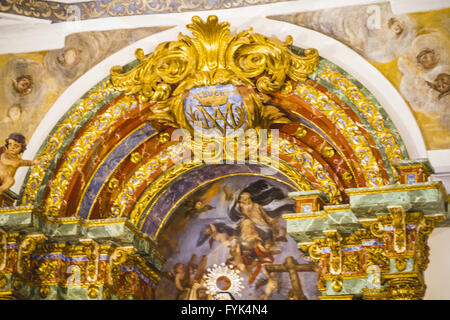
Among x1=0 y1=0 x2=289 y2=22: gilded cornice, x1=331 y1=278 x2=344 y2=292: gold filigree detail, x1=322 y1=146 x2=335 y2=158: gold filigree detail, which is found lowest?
x1=331 y1=278 x2=344 y2=292: gold filigree detail

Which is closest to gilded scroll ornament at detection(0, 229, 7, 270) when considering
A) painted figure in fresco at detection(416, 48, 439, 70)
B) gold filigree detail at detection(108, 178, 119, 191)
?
gold filigree detail at detection(108, 178, 119, 191)

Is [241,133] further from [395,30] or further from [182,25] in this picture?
[395,30]

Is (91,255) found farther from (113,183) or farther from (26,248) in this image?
(113,183)

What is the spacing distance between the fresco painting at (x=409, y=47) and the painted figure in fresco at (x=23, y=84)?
375 centimetres

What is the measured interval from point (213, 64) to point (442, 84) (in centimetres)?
298

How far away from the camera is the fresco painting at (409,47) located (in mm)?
11883

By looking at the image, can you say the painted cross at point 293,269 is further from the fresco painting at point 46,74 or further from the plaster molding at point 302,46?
the fresco painting at point 46,74

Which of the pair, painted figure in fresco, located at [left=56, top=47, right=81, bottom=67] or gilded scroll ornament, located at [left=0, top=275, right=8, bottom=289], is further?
painted figure in fresco, located at [left=56, top=47, right=81, bottom=67]

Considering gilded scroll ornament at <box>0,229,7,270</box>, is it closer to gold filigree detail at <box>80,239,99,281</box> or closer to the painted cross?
gold filigree detail at <box>80,239,99,281</box>

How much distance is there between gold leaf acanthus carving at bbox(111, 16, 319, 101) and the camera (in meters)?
12.5

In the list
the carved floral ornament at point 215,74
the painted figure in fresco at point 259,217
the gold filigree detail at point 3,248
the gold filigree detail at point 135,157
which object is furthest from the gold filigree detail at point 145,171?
the gold filigree detail at point 3,248

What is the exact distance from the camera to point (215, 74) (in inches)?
501

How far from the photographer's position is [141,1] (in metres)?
13.3

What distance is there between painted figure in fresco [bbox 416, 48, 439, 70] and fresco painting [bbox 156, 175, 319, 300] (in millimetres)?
3015
